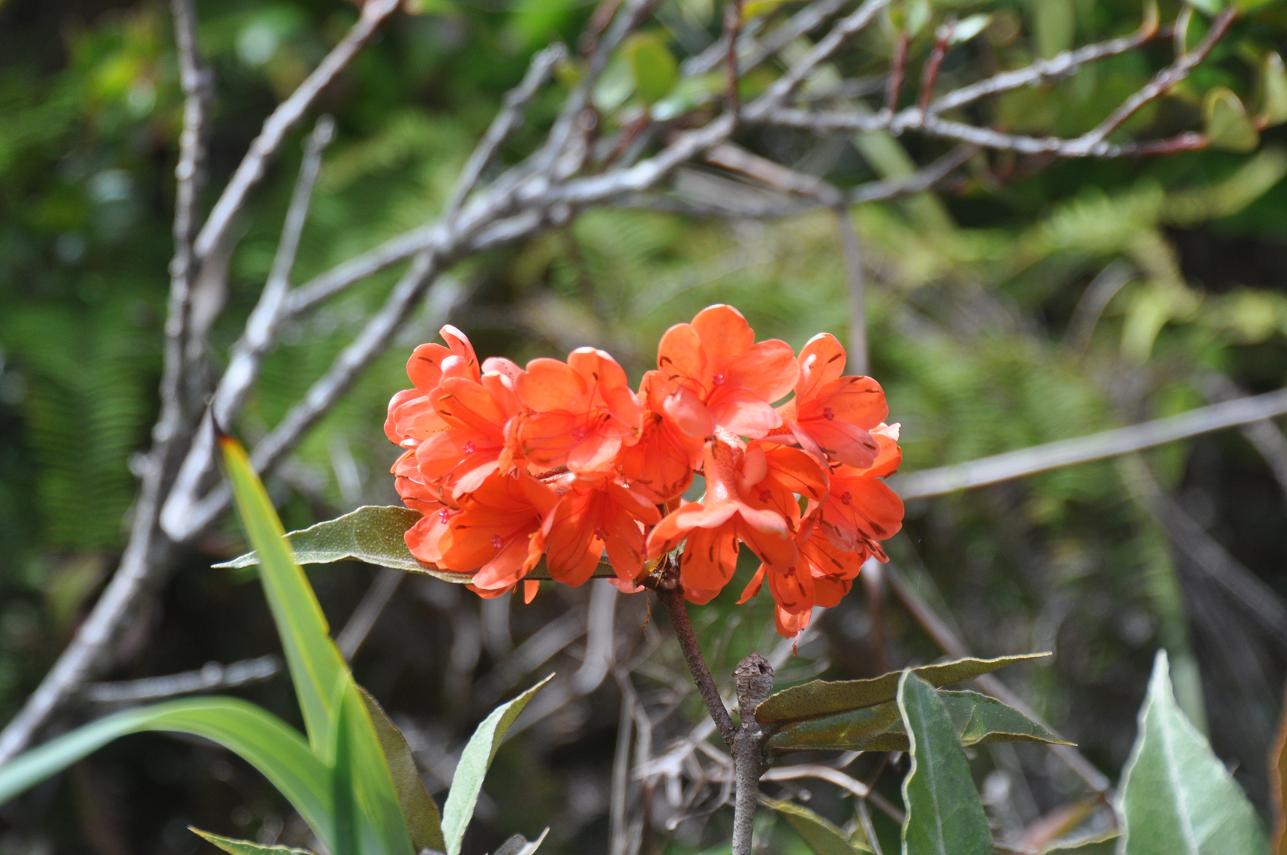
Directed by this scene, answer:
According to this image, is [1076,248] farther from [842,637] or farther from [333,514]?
[333,514]

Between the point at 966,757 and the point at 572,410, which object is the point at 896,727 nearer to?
the point at 966,757

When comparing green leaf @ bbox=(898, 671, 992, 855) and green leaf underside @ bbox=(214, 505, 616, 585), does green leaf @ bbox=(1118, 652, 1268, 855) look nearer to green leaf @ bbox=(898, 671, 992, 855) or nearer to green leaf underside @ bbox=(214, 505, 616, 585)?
green leaf @ bbox=(898, 671, 992, 855)

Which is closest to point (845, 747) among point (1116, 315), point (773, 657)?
point (773, 657)

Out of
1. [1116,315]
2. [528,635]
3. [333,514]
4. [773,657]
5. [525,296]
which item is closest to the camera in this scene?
[773,657]

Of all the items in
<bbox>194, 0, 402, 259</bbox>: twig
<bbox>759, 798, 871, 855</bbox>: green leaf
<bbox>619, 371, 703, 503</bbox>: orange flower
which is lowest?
<bbox>759, 798, 871, 855</bbox>: green leaf

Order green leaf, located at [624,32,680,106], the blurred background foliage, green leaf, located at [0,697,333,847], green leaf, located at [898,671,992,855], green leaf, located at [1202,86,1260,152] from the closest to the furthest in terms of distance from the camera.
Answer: green leaf, located at [0,697,333,847] → green leaf, located at [898,671,992,855] → green leaf, located at [1202,86,1260,152] → green leaf, located at [624,32,680,106] → the blurred background foliage

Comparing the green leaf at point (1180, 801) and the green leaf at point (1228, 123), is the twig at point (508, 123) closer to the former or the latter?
the green leaf at point (1228, 123)

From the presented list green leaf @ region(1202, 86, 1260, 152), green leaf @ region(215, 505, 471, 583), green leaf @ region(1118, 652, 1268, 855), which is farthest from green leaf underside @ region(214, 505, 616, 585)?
green leaf @ region(1202, 86, 1260, 152)
